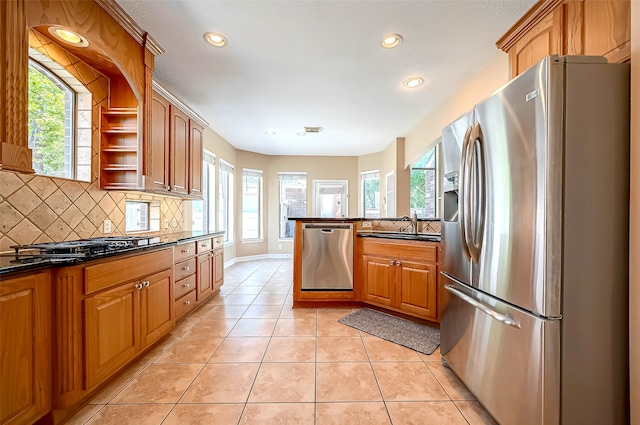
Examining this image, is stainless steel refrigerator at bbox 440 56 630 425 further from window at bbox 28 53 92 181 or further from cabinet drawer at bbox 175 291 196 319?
window at bbox 28 53 92 181

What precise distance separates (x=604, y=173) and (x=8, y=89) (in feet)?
9.01

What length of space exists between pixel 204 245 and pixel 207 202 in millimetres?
1676

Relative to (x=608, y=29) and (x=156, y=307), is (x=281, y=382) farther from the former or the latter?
(x=608, y=29)

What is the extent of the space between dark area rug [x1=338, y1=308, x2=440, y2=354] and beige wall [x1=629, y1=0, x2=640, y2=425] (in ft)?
3.85

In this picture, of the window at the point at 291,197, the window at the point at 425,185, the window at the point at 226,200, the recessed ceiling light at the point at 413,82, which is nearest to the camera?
the recessed ceiling light at the point at 413,82

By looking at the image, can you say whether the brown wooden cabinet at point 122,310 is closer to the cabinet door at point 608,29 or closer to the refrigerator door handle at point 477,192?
the refrigerator door handle at point 477,192

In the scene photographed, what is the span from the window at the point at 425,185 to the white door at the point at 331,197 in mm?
1687

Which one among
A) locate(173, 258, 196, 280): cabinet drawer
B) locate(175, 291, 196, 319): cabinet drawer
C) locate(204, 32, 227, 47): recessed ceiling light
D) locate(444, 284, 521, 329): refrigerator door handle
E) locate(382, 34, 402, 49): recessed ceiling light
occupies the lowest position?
locate(175, 291, 196, 319): cabinet drawer

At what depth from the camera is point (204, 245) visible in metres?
3.09

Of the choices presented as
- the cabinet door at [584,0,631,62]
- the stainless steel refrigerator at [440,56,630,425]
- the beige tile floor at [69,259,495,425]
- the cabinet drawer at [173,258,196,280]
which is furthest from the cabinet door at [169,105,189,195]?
the cabinet door at [584,0,631,62]

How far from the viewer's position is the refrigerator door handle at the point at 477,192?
1.38m

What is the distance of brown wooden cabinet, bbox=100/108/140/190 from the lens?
7.49 feet

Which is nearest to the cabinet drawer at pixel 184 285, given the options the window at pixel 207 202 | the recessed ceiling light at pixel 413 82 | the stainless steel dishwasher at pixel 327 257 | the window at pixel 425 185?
the stainless steel dishwasher at pixel 327 257

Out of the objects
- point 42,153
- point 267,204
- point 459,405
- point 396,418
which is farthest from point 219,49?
point 267,204
